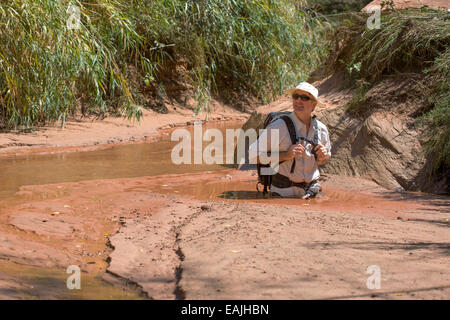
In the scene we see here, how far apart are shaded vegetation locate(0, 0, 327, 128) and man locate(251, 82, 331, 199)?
431 centimetres

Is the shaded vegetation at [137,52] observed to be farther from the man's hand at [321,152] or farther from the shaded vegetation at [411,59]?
the man's hand at [321,152]

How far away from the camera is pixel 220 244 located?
3.69 metres

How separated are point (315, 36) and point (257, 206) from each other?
10507 millimetres

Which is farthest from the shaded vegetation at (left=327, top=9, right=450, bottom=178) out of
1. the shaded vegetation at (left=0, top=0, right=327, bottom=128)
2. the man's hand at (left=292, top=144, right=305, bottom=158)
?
the shaded vegetation at (left=0, top=0, right=327, bottom=128)

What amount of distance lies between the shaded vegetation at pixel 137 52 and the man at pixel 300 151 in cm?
431

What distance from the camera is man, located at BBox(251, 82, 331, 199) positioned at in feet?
17.6

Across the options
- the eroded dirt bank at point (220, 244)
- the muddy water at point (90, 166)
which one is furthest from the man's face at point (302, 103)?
the muddy water at point (90, 166)

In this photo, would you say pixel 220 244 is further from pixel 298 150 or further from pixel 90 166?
pixel 90 166

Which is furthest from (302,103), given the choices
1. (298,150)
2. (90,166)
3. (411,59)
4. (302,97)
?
(90,166)

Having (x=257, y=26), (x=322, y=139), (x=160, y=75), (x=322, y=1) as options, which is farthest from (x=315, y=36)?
(x=322, y=139)

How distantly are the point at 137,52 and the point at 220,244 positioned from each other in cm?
843

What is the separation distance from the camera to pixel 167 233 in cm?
418

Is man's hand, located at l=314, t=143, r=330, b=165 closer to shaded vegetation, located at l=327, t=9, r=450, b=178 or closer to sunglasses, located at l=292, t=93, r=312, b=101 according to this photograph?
sunglasses, located at l=292, t=93, r=312, b=101

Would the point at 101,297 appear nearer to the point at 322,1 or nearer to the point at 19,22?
the point at 19,22
